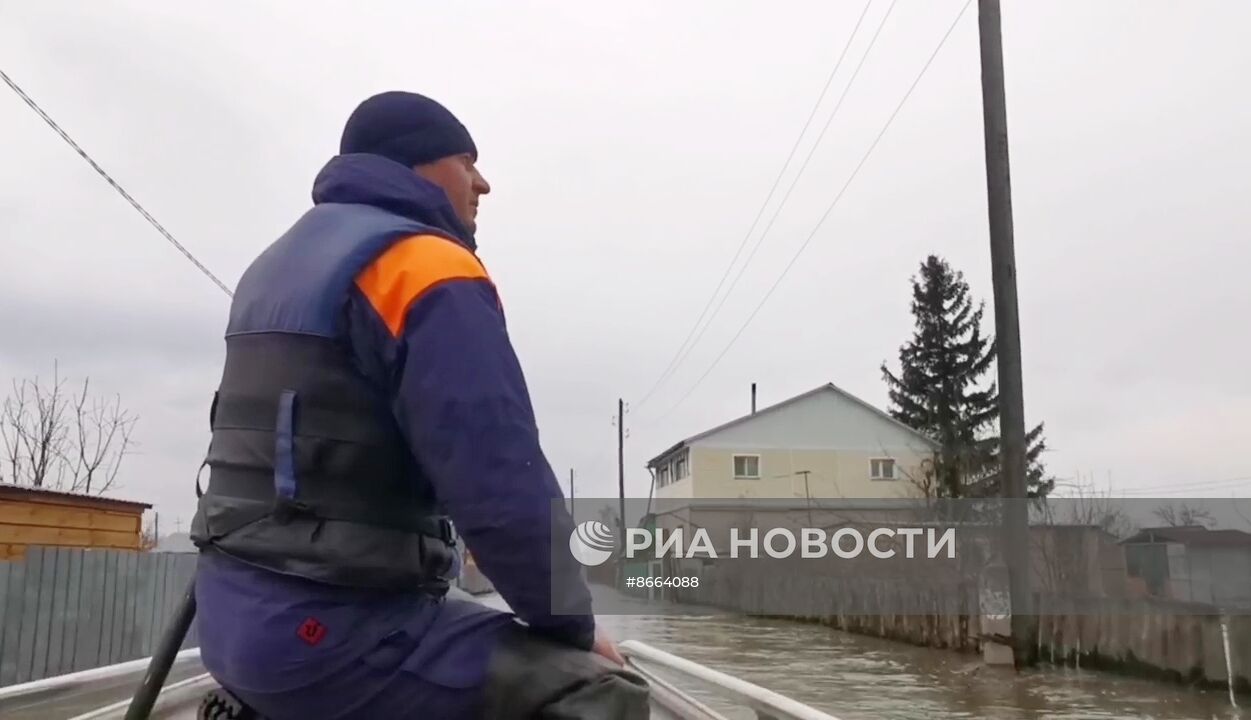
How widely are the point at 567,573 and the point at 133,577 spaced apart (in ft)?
34.1

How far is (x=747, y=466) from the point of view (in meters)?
46.2

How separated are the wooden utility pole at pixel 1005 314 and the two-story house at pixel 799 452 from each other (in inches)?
1224

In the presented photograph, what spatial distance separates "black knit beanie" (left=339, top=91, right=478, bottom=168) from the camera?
5.24 feet

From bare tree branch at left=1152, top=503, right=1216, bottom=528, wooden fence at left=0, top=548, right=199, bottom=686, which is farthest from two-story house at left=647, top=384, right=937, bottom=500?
wooden fence at left=0, top=548, right=199, bottom=686

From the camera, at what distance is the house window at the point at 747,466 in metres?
45.8

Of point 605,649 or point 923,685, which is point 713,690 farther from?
point 923,685

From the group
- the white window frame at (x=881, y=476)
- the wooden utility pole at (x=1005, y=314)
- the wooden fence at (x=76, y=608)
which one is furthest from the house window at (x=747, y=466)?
the wooden fence at (x=76, y=608)

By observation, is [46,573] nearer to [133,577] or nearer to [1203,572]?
[133,577]

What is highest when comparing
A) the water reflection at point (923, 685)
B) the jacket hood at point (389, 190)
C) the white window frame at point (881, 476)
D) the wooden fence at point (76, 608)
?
the white window frame at point (881, 476)

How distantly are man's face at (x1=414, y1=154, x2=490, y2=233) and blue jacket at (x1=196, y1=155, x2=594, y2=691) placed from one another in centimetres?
25

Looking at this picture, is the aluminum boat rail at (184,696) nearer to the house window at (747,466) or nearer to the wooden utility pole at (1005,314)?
the wooden utility pole at (1005,314)

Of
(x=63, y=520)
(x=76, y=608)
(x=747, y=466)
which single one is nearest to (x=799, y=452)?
(x=747, y=466)

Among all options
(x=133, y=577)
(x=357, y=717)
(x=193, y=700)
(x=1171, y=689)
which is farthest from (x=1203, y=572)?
(x=357, y=717)

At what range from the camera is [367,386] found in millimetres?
1361
